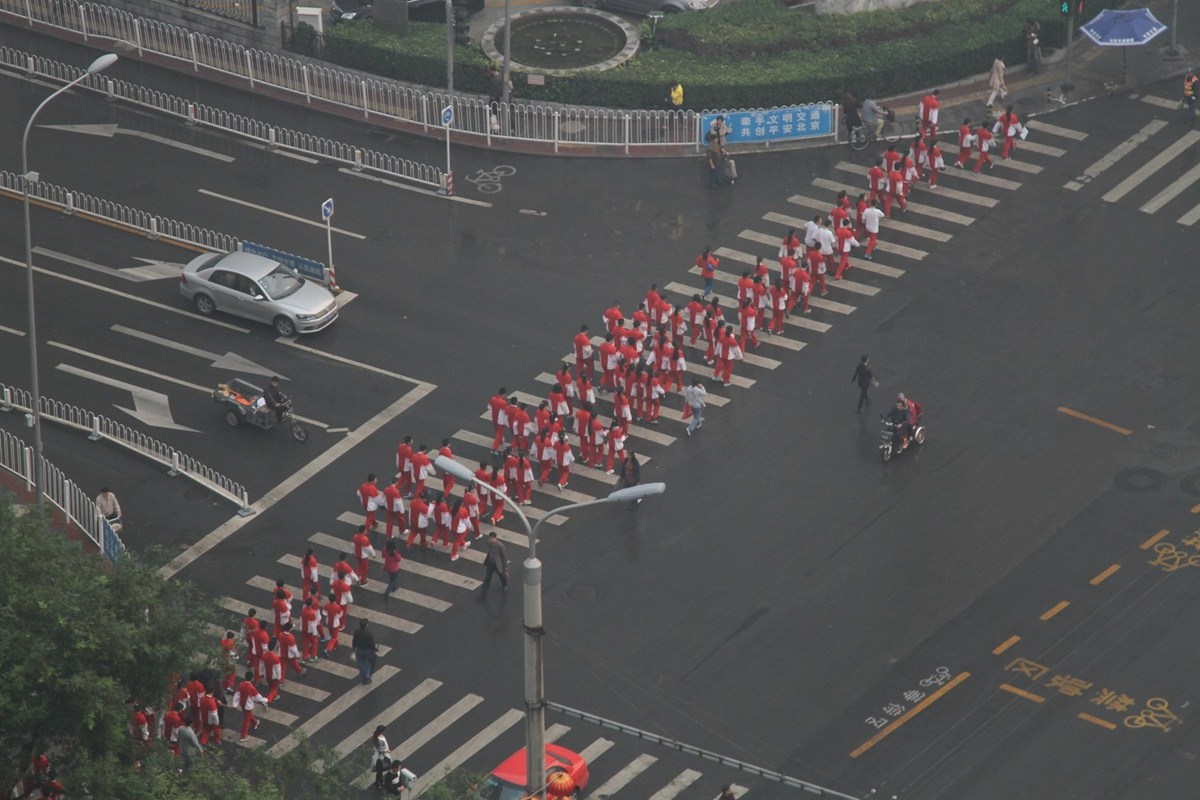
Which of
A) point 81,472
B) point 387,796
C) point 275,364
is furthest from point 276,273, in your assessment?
point 387,796

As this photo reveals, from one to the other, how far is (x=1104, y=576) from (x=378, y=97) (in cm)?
2510

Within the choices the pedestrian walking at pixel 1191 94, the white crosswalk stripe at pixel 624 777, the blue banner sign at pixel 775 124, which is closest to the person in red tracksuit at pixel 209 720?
the white crosswalk stripe at pixel 624 777

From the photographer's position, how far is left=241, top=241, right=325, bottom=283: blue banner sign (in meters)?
56.0

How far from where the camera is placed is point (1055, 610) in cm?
4581

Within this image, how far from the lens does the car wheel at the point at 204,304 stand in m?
55.6

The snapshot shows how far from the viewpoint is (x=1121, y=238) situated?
5731 cm

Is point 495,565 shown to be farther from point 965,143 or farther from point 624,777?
point 965,143

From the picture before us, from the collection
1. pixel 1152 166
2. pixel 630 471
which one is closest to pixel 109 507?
pixel 630 471

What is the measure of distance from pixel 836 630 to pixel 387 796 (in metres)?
9.23

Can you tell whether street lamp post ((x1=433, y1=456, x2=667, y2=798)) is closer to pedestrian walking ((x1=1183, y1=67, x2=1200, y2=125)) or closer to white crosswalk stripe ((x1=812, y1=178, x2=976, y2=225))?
white crosswalk stripe ((x1=812, y1=178, x2=976, y2=225))

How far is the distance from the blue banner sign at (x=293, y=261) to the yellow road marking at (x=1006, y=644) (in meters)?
19.3

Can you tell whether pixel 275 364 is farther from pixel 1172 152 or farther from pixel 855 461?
pixel 1172 152

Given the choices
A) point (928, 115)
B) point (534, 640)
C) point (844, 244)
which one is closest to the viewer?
point (534, 640)

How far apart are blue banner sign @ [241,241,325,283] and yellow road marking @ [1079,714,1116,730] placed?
2165 centimetres
